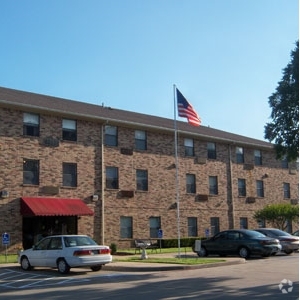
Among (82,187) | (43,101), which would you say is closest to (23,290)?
(82,187)

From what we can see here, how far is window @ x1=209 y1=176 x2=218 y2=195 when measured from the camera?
124ft

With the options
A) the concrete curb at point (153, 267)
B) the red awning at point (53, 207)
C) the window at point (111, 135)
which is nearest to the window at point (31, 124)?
the red awning at point (53, 207)

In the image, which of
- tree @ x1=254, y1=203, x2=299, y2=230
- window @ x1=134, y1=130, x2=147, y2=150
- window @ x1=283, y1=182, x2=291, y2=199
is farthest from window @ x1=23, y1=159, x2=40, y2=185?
window @ x1=283, y1=182, x2=291, y2=199

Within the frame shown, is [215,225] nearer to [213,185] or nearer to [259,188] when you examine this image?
[213,185]

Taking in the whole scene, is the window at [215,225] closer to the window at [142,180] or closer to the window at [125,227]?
the window at [142,180]

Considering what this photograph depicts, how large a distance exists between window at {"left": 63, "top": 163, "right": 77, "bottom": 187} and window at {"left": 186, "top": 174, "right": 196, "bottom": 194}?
9106mm

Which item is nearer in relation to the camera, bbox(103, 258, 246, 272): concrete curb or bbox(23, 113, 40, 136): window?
bbox(103, 258, 246, 272): concrete curb

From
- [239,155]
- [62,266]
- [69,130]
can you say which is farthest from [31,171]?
[239,155]

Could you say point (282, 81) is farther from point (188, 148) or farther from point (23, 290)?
point (188, 148)

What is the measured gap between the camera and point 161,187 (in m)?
34.5

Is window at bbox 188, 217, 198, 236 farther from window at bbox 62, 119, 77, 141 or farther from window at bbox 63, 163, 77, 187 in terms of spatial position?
window at bbox 62, 119, 77, 141

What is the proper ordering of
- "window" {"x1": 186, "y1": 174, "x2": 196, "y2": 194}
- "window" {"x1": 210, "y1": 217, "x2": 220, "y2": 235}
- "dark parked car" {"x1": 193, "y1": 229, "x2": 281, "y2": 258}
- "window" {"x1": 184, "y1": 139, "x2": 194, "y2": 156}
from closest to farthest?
"dark parked car" {"x1": 193, "y1": 229, "x2": 281, "y2": 258} < "window" {"x1": 186, "y1": 174, "x2": 196, "y2": 194} < "window" {"x1": 184, "y1": 139, "x2": 194, "y2": 156} < "window" {"x1": 210, "y1": 217, "x2": 220, "y2": 235}

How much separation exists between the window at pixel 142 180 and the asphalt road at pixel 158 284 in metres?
14.0

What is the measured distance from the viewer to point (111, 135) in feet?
106
